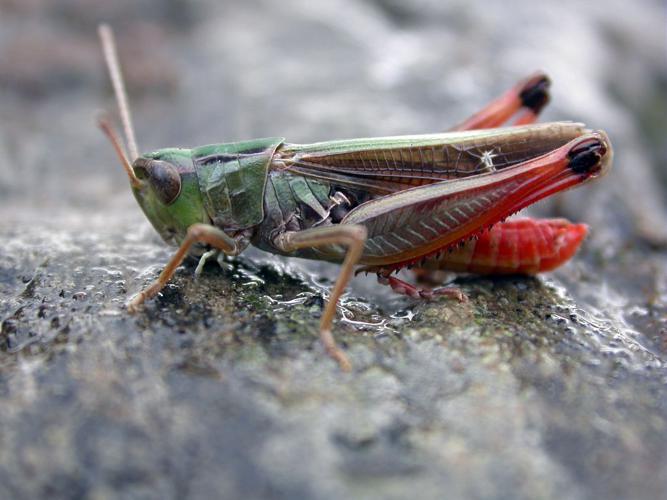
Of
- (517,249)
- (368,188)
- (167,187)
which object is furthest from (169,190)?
(517,249)

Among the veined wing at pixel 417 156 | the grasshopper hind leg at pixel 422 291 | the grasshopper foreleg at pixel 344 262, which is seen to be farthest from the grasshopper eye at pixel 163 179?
the grasshopper hind leg at pixel 422 291

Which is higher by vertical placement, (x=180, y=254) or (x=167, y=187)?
(x=167, y=187)

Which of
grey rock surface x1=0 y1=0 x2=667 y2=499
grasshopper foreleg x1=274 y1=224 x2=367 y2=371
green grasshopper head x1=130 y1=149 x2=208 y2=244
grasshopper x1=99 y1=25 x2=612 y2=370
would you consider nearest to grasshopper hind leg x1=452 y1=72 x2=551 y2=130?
grasshopper x1=99 y1=25 x2=612 y2=370

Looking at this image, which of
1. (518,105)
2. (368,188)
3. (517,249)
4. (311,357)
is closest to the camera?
(311,357)

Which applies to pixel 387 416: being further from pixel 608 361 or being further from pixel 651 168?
pixel 651 168

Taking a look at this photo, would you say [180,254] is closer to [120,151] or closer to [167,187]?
[167,187]

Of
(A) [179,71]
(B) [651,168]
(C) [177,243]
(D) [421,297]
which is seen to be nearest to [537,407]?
(D) [421,297]

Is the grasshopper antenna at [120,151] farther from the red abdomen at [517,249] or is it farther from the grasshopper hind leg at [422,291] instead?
the red abdomen at [517,249]
